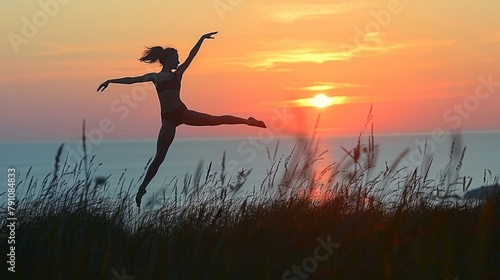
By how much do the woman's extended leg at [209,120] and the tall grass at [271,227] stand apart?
235 cm

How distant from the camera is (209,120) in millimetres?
9945

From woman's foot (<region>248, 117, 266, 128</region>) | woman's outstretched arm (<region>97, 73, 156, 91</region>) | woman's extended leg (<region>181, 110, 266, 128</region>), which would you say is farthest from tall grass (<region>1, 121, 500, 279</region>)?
woman's foot (<region>248, 117, 266, 128</region>)

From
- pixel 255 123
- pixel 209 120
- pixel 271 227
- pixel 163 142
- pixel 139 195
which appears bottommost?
pixel 271 227

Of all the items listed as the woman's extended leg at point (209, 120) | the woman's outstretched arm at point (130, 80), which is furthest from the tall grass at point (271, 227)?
the woman's extended leg at point (209, 120)

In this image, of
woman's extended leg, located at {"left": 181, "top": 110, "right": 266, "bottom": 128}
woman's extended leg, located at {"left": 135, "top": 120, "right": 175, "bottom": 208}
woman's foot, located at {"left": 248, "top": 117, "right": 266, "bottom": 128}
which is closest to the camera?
woman's extended leg, located at {"left": 135, "top": 120, "right": 175, "bottom": 208}

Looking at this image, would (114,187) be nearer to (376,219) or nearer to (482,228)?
(376,219)

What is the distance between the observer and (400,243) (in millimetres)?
4160

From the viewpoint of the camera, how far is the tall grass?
3.91m

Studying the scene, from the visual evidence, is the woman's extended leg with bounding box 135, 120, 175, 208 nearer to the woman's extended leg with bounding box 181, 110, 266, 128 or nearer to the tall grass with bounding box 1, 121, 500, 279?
the woman's extended leg with bounding box 181, 110, 266, 128

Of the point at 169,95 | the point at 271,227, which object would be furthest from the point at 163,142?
the point at 271,227

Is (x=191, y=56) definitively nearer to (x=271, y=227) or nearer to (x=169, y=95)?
(x=169, y=95)

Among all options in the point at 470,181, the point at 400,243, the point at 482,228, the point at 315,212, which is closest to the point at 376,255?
the point at 400,243

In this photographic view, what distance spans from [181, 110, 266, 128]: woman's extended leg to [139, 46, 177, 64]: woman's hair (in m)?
0.74

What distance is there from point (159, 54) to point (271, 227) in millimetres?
5103
